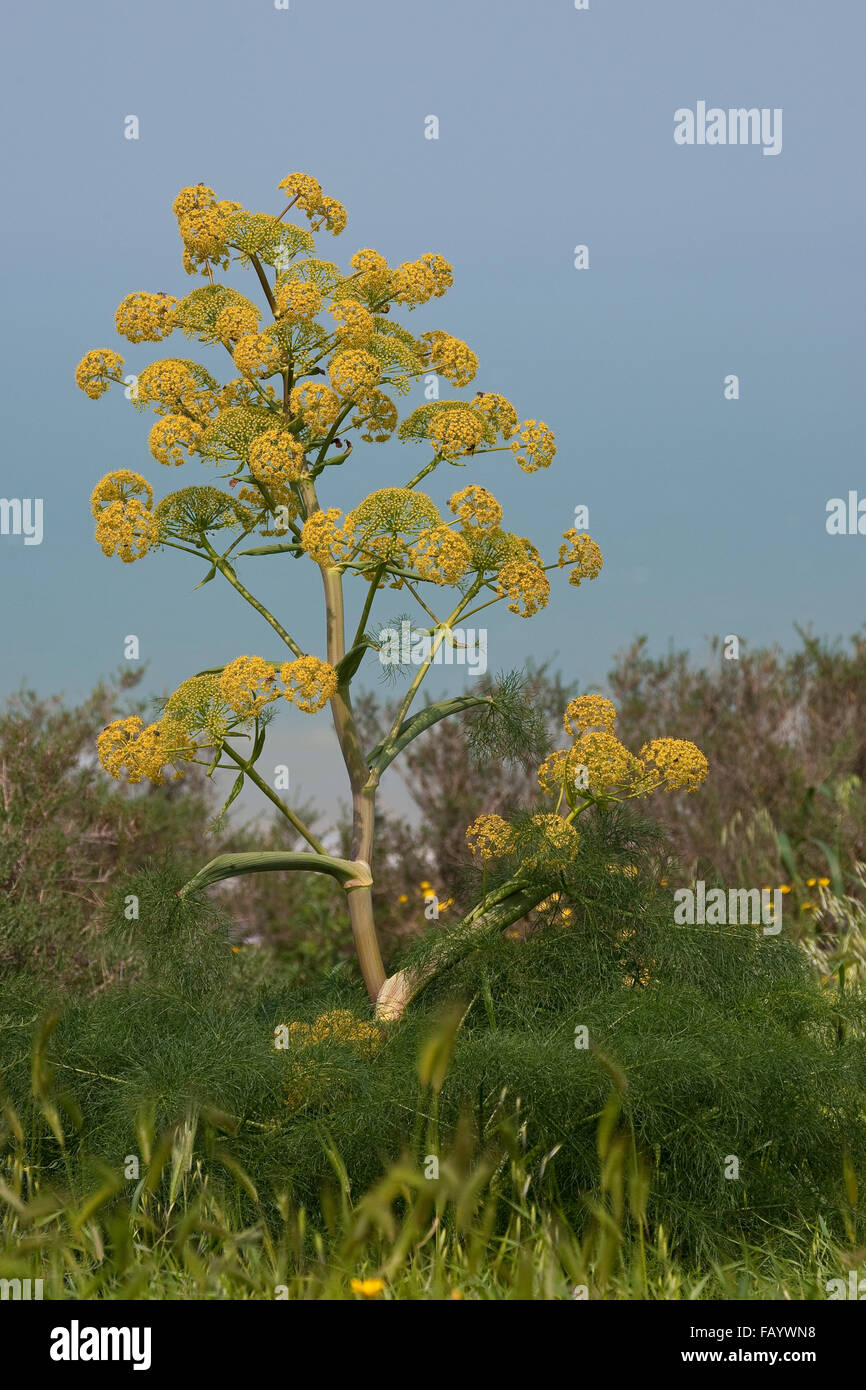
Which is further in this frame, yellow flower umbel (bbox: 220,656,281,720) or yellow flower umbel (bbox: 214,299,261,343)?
yellow flower umbel (bbox: 214,299,261,343)

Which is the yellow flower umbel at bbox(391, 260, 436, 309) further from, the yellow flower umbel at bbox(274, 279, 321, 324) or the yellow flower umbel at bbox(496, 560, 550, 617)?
the yellow flower umbel at bbox(496, 560, 550, 617)

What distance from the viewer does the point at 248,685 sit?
3.87m

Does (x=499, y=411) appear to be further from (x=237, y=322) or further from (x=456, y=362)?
(x=237, y=322)

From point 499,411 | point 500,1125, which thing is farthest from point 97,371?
point 500,1125

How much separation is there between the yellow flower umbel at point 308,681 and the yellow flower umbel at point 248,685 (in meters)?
0.05

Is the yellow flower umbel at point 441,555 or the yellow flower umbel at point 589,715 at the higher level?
the yellow flower umbel at point 441,555

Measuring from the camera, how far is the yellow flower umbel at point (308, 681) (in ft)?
12.6

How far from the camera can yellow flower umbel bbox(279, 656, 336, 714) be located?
385 cm

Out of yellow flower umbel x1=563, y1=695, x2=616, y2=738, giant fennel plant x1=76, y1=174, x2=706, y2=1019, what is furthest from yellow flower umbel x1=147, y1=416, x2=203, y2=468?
yellow flower umbel x1=563, y1=695, x2=616, y2=738

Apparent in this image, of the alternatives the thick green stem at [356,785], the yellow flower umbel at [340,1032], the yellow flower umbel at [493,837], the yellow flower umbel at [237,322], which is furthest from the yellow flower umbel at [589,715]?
the yellow flower umbel at [237,322]

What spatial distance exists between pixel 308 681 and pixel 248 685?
7.4 inches

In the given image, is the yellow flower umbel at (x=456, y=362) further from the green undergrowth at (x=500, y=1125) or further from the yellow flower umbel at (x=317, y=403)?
the green undergrowth at (x=500, y=1125)

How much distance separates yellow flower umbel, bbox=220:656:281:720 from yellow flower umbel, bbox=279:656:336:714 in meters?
0.05
